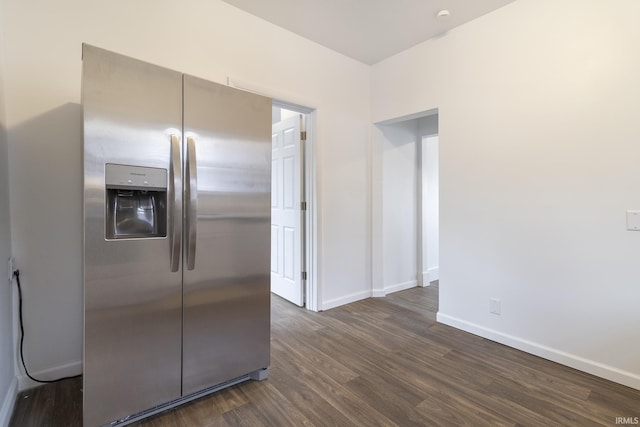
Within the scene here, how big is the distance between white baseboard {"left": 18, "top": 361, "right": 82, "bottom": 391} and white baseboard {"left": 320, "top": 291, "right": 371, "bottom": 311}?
80.4 inches

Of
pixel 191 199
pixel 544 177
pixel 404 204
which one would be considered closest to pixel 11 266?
pixel 191 199

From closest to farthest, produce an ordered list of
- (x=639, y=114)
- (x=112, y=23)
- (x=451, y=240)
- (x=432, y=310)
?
(x=639, y=114) < (x=112, y=23) < (x=451, y=240) < (x=432, y=310)

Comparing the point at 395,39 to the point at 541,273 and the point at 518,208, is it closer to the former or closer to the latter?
the point at 518,208

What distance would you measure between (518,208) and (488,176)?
363mm

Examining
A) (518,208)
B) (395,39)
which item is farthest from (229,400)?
(395,39)

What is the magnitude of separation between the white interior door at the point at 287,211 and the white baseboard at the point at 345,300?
284 mm

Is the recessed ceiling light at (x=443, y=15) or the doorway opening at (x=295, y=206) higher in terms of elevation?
the recessed ceiling light at (x=443, y=15)

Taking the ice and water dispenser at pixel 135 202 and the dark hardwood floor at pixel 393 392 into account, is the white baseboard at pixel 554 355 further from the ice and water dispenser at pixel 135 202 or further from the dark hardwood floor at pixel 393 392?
the ice and water dispenser at pixel 135 202

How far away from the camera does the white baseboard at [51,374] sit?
1.78 meters

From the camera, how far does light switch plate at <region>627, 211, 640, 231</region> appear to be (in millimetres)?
1864

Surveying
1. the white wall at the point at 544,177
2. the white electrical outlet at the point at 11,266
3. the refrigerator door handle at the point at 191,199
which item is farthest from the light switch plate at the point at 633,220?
the white electrical outlet at the point at 11,266

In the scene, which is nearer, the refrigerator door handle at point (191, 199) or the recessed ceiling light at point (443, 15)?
the refrigerator door handle at point (191, 199)

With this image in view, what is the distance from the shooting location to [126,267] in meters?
1.46

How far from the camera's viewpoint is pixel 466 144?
8.86ft
